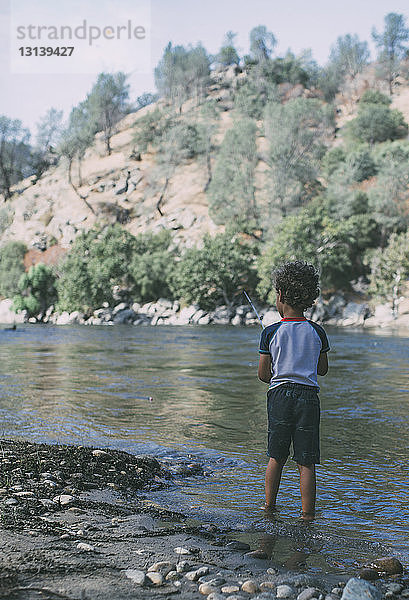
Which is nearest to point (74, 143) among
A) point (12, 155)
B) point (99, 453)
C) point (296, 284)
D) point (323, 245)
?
point (12, 155)

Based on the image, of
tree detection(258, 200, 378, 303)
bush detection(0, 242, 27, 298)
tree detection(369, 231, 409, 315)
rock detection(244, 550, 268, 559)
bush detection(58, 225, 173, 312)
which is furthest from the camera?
bush detection(0, 242, 27, 298)

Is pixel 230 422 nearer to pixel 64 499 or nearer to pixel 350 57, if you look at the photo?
pixel 64 499

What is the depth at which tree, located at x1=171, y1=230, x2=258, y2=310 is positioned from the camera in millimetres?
54062

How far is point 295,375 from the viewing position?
4910mm

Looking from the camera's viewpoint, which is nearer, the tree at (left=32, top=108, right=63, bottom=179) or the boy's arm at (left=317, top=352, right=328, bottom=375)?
the boy's arm at (left=317, top=352, right=328, bottom=375)

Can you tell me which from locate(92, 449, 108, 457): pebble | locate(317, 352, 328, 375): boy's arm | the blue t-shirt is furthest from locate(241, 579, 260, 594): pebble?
locate(92, 449, 108, 457): pebble

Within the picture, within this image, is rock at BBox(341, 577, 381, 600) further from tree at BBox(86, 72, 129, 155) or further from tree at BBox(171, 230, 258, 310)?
tree at BBox(86, 72, 129, 155)

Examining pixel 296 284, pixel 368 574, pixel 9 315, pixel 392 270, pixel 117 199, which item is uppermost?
pixel 117 199

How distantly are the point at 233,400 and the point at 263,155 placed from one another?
187ft

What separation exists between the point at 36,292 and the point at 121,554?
61166 mm

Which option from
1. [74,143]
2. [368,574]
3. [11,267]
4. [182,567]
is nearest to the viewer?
[182,567]

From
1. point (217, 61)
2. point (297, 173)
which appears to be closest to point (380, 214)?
point (297, 173)

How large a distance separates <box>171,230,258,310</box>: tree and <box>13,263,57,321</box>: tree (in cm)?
1468

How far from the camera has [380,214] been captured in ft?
179
